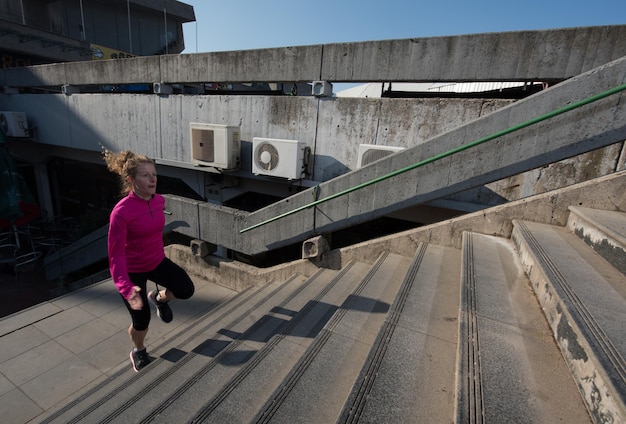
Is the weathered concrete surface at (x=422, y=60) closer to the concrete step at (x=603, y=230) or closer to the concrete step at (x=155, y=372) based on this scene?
the concrete step at (x=603, y=230)

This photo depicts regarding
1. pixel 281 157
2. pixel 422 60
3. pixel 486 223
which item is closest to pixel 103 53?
pixel 281 157

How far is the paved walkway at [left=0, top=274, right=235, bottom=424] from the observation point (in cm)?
306

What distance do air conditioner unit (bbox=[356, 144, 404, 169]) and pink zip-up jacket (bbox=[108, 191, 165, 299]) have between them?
10.5ft

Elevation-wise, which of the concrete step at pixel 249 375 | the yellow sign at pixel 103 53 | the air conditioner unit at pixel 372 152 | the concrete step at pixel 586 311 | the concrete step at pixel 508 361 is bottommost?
the concrete step at pixel 249 375

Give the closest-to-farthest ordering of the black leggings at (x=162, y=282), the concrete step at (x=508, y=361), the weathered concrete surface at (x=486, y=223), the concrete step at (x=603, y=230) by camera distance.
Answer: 1. the concrete step at (x=508, y=361)
2. the concrete step at (x=603, y=230)
3. the black leggings at (x=162, y=282)
4. the weathered concrete surface at (x=486, y=223)

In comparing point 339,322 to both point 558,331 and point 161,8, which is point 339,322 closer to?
point 558,331

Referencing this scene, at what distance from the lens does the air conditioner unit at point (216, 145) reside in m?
6.04

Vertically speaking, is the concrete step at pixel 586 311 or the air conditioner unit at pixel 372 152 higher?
the air conditioner unit at pixel 372 152

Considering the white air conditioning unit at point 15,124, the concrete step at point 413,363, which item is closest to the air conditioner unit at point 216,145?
the concrete step at point 413,363

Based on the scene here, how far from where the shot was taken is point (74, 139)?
956 cm

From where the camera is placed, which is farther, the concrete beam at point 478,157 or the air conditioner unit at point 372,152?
the air conditioner unit at point 372,152

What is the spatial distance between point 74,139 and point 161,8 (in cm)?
1619

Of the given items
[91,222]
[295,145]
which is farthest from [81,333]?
[91,222]

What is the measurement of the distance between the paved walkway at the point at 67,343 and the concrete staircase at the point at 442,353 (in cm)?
91
